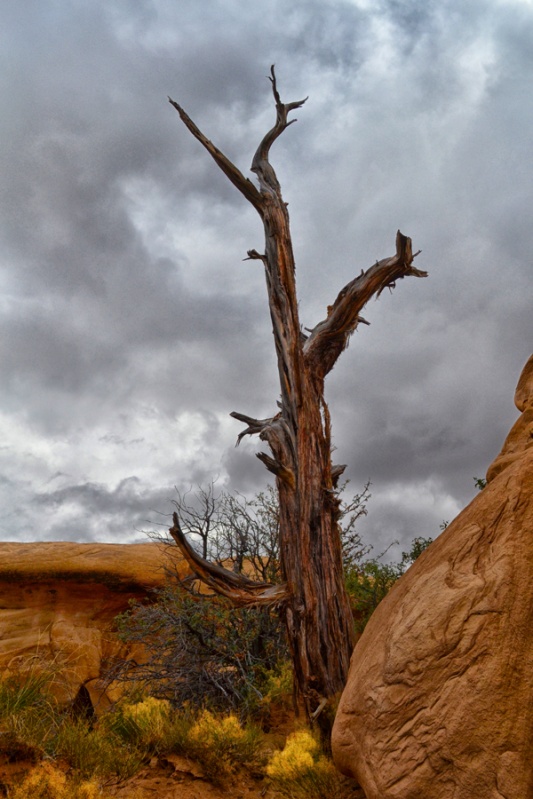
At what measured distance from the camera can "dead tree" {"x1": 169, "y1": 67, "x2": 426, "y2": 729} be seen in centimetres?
797

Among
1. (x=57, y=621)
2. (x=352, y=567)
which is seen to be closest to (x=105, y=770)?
(x=352, y=567)

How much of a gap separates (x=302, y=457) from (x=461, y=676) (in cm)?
504

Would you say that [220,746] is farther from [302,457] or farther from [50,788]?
[302,457]

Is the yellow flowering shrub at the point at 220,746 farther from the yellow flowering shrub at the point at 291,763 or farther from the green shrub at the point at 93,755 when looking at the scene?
the green shrub at the point at 93,755

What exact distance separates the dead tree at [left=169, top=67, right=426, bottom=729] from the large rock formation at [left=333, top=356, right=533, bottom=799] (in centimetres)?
308

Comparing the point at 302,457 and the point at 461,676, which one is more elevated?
the point at 302,457

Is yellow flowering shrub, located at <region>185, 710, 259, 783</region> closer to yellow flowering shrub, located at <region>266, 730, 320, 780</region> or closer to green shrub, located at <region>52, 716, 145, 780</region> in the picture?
yellow flowering shrub, located at <region>266, 730, 320, 780</region>

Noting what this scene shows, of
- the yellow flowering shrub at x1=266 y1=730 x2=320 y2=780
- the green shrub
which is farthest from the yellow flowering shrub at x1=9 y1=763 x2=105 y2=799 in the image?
the yellow flowering shrub at x1=266 y1=730 x2=320 y2=780

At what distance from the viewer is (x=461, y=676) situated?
3.97 meters

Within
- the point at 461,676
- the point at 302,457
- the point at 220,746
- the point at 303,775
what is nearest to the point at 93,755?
the point at 220,746

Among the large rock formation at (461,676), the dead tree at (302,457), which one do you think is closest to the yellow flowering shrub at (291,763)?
the large rock formation at (461,676)

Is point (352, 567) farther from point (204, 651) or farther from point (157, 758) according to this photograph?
point (157, 758)

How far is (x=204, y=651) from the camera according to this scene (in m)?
10.6

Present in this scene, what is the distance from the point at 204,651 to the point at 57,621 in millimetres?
8224
